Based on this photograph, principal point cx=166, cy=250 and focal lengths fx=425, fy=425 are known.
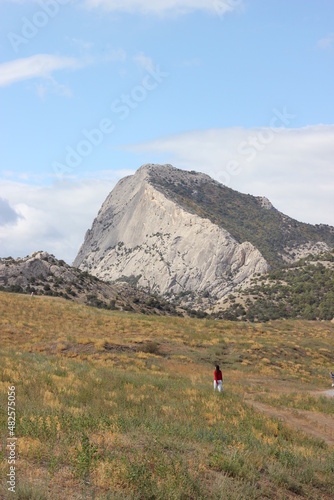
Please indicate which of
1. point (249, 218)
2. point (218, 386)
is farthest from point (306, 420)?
point (249, 218)

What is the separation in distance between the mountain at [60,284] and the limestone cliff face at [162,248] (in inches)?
1821

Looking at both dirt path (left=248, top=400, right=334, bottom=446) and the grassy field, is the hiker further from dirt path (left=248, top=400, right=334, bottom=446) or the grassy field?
dirt path (left=248, top=400, right=334, bottom=446)

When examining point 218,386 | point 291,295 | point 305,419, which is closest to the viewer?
point 305,419

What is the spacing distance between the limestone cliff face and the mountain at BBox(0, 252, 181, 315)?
4626 cm

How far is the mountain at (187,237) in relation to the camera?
13312cm

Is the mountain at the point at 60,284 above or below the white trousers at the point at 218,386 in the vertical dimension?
above

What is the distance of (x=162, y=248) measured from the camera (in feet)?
492

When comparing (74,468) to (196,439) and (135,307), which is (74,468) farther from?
(135,307)

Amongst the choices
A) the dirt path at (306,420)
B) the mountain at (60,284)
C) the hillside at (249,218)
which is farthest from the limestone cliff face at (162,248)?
the dirt path at (306,420)

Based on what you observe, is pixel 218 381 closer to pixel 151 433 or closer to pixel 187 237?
pixel 151 433

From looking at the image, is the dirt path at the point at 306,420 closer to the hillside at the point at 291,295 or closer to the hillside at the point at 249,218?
the hillside at the point at 291,295

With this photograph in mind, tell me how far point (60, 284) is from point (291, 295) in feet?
154

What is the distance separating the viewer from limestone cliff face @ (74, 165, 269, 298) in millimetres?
131500

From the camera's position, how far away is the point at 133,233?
164 m
